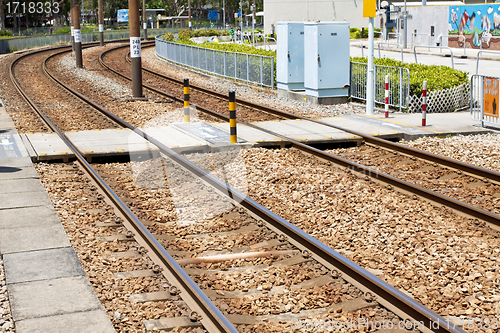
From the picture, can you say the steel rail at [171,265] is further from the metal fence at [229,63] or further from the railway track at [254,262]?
the metal fence at [229,63]

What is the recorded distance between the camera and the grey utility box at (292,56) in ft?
62.6

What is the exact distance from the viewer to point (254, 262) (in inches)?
241

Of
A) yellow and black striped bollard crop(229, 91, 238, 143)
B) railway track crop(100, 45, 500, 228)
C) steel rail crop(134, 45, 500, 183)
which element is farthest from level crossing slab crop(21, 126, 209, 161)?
steel rail crop(134, 45, 500, 183)

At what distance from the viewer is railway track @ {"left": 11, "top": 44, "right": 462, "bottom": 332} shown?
492 centimetres

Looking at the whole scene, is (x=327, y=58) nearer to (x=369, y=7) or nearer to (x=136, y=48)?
(x=369, y=7)

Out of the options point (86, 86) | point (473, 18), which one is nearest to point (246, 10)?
point (473, 18)

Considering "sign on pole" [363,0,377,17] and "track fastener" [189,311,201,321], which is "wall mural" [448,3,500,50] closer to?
"sign on pole" [363,0,377,17]

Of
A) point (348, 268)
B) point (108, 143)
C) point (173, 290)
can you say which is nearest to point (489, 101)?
point (108, 143)

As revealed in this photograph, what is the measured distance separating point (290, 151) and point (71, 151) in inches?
160

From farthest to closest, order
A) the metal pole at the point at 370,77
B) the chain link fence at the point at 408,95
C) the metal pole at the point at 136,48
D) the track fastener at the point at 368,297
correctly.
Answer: the metal pole at the point at 136,48 < the chain link fence at the point at 408,95 < the metal pole at the point at 370,77 < the track fastener at the point at 368,297

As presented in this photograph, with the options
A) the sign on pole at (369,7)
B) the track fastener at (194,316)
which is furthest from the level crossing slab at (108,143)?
the track fastener at (194,316)

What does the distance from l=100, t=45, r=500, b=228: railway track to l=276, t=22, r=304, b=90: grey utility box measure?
7044 mm

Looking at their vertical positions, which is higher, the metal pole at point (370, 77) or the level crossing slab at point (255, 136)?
the metal pole at point (370, 77)

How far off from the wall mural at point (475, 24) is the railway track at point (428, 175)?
29.6 metres
